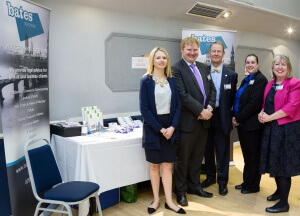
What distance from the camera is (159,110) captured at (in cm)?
270

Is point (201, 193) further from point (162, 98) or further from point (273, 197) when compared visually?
point (162, 98)

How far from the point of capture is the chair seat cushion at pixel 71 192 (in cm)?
202

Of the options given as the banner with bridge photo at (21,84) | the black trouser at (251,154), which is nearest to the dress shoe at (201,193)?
the black trouser at (251,154)

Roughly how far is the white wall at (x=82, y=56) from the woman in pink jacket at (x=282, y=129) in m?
1.75

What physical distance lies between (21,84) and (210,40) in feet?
9.05

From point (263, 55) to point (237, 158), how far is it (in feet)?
7.50

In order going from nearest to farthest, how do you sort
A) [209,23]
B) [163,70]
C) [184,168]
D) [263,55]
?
[163,70] → [184,168] → [209,23] → [263,55]

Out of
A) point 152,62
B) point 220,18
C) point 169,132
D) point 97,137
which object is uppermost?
point 220,18

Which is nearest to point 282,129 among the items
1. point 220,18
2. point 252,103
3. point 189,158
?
point 252,103

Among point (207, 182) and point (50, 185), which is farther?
point (207, 182)

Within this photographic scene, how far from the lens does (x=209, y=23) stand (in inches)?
189

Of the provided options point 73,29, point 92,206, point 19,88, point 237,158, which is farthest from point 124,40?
point 237,158

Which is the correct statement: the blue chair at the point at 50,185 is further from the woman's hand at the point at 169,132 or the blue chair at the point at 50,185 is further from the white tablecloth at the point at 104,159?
the woman's hand at the point at 169,132

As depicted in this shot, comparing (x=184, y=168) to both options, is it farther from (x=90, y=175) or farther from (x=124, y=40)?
(x=124, y=40)
